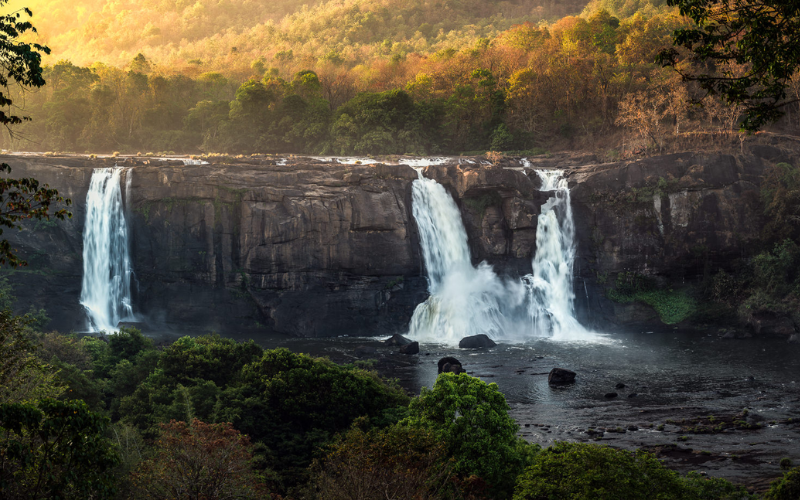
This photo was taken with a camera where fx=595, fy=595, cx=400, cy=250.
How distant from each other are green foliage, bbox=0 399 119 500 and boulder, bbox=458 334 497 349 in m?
27.3

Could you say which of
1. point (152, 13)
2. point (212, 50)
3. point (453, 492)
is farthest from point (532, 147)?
point (152, 13)

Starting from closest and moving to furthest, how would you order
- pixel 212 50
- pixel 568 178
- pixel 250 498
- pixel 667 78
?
pixel 250 498
pixel 568 178
pixel 667 78
pixel 212 50

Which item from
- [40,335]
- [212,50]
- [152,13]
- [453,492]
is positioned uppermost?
[152,13]

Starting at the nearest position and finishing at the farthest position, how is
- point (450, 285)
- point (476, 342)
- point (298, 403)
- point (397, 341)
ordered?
1. point (298, 403)
2. point (476, 342)
3. point (397, 341)
4. point (450, 285)

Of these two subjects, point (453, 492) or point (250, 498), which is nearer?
point (250, 498)

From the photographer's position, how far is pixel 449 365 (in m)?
29.2

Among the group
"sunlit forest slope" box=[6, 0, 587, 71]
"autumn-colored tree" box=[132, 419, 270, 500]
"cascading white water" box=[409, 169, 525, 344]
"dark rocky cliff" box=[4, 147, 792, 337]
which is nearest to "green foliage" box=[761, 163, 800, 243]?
"dark rocky cliff" box=[4, 147, 792, 337]

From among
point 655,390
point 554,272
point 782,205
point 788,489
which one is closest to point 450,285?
point 554,272

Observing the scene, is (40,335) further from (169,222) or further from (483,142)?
(483,142)

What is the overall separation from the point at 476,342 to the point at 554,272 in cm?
928

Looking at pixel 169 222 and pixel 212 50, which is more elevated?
pixel 212 50

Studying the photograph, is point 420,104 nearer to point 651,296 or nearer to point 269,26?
point 651,296

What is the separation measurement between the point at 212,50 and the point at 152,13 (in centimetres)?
2603

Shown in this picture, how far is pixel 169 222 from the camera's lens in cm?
3766
